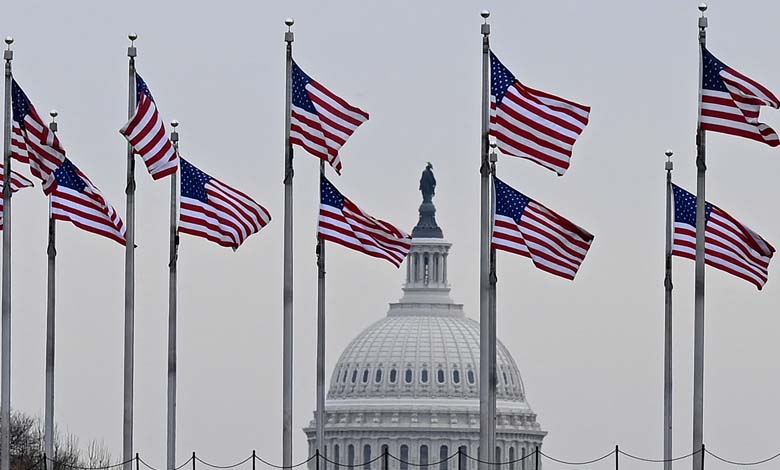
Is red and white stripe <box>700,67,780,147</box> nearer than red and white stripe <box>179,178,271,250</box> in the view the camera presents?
Yes

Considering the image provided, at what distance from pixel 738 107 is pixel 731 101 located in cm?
20

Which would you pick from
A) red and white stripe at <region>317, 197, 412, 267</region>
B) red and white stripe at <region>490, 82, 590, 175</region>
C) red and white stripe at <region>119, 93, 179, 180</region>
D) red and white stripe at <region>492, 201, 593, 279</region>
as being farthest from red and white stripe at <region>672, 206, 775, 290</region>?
red and white stripe at <region>119, 93, 179, 180</region>

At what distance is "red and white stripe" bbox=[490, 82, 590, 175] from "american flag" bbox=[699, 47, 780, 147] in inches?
109

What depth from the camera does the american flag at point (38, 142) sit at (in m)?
80.4

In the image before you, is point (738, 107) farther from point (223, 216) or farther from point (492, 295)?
point (223, 216)

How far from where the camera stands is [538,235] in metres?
78.5

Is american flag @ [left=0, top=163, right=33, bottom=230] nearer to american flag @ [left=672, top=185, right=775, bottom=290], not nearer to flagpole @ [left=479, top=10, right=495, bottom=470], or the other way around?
flagpole @ [left=479, top=10, right=495, bottom=470]

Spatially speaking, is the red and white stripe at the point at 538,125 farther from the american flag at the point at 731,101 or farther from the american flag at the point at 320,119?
the american flag at the point at 320,119

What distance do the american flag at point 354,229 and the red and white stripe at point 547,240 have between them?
10.7 ft

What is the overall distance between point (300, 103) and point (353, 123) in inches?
64.3

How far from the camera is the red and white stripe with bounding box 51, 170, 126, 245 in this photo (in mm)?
81125

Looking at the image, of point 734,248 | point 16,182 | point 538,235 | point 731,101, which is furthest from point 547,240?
point 16,182

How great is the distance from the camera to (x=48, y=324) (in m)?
84.5

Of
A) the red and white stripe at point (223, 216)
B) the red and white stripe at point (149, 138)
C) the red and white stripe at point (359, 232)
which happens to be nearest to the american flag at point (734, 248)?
the red and white stripe at point (359, 232)
